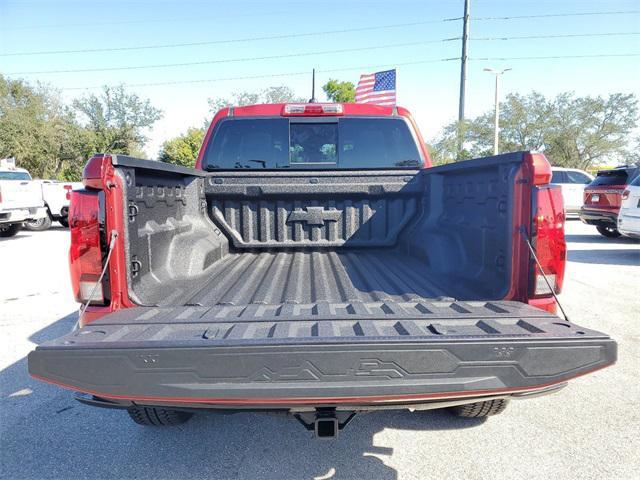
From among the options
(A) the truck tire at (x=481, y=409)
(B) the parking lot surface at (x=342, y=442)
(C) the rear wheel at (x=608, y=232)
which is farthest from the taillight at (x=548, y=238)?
(C) the rear wheel at (x=608, y=232)

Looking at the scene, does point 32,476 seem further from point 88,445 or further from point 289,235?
point 289,235

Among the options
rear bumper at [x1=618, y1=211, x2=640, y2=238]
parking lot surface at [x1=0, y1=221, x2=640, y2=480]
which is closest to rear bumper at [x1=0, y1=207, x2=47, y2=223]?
parking lot surface at [x1=0, y1=221, x2=640, y2=480]

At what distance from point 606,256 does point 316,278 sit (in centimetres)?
917

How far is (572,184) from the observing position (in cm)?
1592

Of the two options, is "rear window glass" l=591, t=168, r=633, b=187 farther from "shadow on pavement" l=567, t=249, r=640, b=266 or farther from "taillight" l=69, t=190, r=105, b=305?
"taillight" l=69, t=190, r=105, b=305

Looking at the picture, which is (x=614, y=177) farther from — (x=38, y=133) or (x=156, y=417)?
(x=38, y=133)

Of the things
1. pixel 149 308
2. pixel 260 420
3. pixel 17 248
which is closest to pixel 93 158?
pixel 149 308

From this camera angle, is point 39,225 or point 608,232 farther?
point 39,225

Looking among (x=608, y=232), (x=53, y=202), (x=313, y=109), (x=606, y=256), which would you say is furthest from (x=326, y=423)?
(x=53, y=202)

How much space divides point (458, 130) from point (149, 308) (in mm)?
34299

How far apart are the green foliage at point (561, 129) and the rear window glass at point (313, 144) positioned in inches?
1266

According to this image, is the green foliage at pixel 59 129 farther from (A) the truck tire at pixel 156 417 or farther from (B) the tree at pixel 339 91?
(A) the truck tire at pixel 156 417

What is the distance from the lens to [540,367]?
5.52 ft

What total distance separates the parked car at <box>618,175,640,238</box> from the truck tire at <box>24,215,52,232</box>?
56.2 ft
